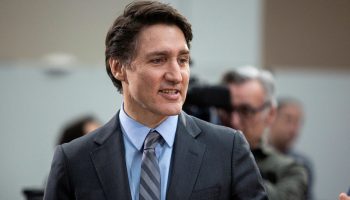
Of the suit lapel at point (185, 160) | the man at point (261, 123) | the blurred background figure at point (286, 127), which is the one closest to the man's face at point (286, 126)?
the blurred background figure at point (286, 127)

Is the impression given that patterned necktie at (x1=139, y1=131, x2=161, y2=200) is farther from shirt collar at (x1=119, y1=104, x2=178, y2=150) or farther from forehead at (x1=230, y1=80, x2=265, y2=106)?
forehead at (x1=230, y1=80, x2=265, y2=106)

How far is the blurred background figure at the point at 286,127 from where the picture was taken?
16.1ft

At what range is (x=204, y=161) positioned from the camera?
6.49ft

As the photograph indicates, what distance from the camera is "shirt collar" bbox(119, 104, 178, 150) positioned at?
6.59 feet

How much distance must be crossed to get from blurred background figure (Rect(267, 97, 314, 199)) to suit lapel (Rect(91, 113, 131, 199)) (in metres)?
2.83

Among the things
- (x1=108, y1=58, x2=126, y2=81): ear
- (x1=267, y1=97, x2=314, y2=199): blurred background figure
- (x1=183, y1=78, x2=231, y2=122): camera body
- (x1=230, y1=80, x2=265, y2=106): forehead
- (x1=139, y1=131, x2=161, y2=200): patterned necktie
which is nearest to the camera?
(x1=139, y1=131, x2=161, y2=200): patterned necktie

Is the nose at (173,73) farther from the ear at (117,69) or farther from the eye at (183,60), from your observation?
the ear at (117,69)

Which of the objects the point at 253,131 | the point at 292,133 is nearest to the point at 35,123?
the point at 292,133

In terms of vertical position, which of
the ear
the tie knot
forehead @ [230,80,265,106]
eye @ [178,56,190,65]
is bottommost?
forehead @ [230,80,265,106]

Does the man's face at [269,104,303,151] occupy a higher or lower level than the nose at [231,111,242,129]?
lower

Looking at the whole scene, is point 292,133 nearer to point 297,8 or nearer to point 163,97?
point 297,8

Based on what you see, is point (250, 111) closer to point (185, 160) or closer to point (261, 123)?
point (261, 123)

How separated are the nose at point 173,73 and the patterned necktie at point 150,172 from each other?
0.58 ft

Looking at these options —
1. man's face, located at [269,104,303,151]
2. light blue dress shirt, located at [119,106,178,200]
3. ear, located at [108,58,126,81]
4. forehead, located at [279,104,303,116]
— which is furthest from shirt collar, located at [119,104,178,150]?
forehead, located at [279,104,303,116]
